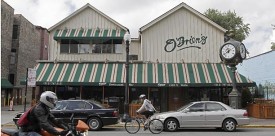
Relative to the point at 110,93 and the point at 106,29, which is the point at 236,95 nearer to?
the point at 110,93

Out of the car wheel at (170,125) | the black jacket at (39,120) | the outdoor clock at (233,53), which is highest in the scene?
the outdoor clock at (233,53)

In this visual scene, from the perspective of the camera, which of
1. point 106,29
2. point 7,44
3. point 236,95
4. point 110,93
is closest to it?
point 236,95

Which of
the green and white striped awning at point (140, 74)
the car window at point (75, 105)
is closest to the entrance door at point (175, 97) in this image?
the green and white striped awning at point (140, 74)

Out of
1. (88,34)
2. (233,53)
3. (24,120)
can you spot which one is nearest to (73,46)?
(88,34)

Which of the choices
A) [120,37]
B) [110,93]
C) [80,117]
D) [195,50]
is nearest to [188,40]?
[195,50]

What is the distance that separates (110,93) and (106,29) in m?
A: 5.31

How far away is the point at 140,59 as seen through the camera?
27016mm

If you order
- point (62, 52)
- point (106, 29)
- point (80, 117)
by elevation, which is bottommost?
point (80, 117)

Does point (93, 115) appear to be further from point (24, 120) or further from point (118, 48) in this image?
point (118, 48)

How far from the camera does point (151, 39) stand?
26.7m

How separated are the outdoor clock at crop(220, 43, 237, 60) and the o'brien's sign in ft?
20.9

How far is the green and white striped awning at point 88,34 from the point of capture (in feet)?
85.6

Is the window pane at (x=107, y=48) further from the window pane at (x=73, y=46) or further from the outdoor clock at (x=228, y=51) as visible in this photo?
the outdoor clock at (x=228, y=51)

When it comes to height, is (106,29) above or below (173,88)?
above
